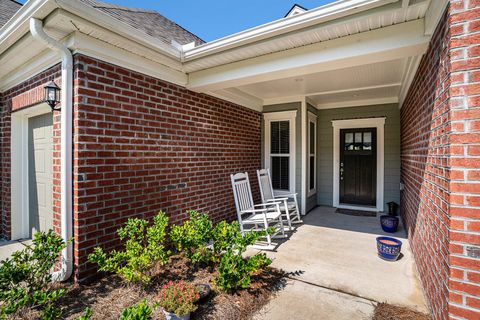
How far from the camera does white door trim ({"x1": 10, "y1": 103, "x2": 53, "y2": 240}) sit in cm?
346

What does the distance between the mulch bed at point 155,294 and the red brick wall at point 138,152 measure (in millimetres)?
256

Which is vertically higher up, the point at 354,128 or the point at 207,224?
the point at 354,128

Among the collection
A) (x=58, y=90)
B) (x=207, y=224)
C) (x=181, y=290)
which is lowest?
(x=181, y=290)

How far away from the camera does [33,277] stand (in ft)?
6.63

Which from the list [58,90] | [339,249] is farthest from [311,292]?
[58,90]

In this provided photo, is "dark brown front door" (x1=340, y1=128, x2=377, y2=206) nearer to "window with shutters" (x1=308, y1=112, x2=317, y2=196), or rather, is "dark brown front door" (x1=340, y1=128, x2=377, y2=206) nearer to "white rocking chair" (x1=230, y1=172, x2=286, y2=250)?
"window with shutters" (x1=308, y1=112, x2=317, y2=196)

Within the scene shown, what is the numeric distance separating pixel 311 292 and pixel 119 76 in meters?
3.12

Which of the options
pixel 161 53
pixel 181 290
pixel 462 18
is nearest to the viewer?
pixel 462 18

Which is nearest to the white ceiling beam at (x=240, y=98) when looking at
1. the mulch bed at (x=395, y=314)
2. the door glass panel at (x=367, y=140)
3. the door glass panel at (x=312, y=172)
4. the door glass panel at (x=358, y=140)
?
the door glass panel at (x=312, y=172)

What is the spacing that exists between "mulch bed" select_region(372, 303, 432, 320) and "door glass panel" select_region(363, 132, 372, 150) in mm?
4346

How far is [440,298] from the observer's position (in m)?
1.64

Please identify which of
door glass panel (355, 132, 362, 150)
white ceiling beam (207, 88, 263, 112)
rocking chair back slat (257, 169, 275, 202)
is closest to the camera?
white ceiling beam (207, 88, 263, 112)

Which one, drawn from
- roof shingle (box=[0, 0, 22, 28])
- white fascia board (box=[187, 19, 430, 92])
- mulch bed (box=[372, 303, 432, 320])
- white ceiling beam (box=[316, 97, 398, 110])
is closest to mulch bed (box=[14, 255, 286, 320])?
mulch bed (box=[372, 303, 432, 320])

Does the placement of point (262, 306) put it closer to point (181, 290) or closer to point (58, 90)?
point (181, 290)
